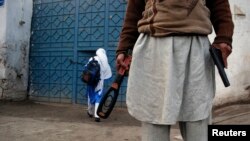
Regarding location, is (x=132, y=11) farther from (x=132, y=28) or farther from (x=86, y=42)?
(x=86, y=42)

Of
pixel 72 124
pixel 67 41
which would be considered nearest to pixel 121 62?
pixel 72 124

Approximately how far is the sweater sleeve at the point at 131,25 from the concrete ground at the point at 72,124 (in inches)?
114

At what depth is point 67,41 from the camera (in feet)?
31.7

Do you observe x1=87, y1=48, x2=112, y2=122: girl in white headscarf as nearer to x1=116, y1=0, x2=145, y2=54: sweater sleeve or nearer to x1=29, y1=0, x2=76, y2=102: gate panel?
x1=29, y1=0, x2=76, y2=102: gate panel

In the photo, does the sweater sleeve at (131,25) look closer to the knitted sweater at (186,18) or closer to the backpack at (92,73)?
the knitted sweater at (186,18)

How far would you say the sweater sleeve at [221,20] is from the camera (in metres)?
2.16

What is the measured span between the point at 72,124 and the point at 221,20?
472 cm

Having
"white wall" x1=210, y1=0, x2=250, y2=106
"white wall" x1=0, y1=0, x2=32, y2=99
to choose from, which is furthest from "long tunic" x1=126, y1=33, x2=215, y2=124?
"white wall" x1=0, y1=0, x2=32, y2=99

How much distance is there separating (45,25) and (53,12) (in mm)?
414

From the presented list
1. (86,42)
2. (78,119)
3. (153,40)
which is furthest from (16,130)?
(153,40)

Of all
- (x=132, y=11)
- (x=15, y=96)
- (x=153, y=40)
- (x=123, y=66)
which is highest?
(x=132, y=11)

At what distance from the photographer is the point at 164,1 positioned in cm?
212

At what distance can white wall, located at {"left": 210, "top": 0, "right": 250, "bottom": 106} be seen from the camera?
24.0ft

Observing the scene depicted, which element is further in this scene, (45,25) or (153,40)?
(45,25)
